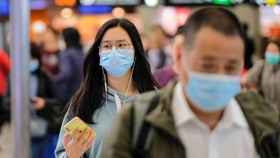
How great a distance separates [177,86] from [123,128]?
0.75 feet

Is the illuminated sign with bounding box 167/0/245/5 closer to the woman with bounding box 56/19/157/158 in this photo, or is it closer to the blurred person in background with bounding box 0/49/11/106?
the blurred person in background with bounding box 0/49/11/106

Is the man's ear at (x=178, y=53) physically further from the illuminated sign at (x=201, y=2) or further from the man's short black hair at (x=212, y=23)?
the illuminated sign at (x=201, y=2)

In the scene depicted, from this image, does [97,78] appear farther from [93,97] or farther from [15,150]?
[15,150]

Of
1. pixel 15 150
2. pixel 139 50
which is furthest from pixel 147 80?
pixel 15 150

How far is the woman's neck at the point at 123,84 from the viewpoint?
357 cm

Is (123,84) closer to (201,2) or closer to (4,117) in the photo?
(4,117)

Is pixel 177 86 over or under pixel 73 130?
over

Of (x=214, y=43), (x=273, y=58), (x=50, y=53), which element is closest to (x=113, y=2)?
(x=50, y=53)

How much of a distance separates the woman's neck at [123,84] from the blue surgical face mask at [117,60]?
24mm

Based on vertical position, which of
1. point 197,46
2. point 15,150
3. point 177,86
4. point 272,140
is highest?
point 197,46

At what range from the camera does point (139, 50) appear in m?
3.73

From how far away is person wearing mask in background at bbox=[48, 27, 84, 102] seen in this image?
311 inches

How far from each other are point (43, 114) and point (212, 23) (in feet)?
16.8

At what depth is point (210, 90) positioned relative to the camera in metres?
2.16
